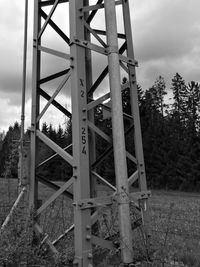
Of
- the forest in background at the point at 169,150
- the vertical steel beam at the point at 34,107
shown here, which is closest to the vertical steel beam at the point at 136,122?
the vertical steel beam at the point at 34,107

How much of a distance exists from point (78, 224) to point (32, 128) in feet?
5.32

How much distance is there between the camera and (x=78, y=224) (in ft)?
13.3

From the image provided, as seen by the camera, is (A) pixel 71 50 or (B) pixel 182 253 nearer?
(A) pixel 71 50

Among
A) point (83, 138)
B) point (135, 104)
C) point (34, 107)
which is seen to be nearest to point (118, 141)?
point (83, 138)

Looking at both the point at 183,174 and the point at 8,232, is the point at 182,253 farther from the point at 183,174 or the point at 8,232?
the point at 183,174

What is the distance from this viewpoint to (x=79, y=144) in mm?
4188

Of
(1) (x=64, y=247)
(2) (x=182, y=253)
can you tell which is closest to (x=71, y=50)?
(1) (x=64, y=247)

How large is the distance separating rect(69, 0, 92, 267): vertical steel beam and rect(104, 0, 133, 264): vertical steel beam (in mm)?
369

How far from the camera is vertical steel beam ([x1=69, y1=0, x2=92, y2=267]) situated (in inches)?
159

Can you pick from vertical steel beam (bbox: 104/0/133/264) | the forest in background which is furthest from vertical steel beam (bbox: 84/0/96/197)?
the forest in background

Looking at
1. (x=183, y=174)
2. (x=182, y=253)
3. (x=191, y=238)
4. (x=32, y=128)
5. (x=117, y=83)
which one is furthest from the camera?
(x=183, y=174)

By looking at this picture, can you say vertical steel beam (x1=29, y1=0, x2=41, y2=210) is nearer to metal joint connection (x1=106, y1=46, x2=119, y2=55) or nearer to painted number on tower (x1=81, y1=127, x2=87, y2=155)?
painted number on tower (x1=81, y1=127, x2=87, y2=155)

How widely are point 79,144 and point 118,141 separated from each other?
0.49 m

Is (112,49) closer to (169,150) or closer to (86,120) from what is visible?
(86,120)
